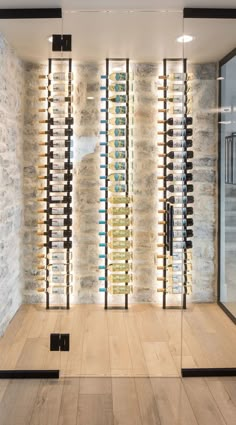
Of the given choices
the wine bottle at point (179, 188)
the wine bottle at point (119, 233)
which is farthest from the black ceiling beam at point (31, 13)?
the wine bottle at point (119, 233)

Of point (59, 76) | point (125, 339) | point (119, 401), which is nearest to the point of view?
point (119, 401)

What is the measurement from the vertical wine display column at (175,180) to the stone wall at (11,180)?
0.91 m

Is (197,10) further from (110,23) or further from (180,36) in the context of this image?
(110,23)

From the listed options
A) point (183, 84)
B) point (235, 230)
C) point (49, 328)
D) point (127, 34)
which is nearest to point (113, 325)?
point (49, 328)

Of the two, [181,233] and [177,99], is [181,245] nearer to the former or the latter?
[181,233]

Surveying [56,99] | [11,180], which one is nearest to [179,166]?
[56,99]

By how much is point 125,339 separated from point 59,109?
1.56 meters

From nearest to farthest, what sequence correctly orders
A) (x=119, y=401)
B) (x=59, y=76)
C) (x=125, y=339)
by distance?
(x=119, y=401)
(x=59, y=76)
(x=125, y=339)

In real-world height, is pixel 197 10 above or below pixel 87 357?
above

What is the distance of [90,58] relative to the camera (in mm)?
3990

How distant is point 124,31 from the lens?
4.11m

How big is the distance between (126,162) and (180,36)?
2.94ft

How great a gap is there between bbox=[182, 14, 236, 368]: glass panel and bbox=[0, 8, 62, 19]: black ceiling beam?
839mm

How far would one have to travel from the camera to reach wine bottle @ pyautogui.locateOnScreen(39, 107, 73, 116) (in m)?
4.01
